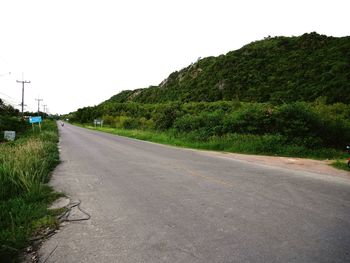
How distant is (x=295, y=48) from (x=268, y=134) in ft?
154

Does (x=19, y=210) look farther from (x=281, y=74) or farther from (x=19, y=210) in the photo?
(x=281, y=74)

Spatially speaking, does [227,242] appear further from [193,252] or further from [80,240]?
[80,240]

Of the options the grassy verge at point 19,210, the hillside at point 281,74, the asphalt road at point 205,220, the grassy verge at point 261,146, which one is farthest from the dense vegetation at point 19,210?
the hillside at point 281,74

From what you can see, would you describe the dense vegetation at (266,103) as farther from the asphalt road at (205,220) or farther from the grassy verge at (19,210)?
the grassy verge at (19,210)

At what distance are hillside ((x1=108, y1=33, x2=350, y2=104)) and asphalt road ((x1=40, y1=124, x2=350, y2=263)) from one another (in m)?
29.7

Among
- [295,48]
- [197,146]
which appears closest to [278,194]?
[197,146]

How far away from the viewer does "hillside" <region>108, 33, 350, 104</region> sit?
36.1 meters

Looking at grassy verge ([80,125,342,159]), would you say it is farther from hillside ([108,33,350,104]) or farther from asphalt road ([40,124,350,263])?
hillside ([108,33,350,104])

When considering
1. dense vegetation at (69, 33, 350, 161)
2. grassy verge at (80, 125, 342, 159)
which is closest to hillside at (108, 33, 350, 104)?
dense vegetation at (69, 33, 350, 161)

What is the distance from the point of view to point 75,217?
4.71 meters

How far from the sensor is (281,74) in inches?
1805

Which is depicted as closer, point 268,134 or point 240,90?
point 268,134

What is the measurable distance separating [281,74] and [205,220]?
47.8 m

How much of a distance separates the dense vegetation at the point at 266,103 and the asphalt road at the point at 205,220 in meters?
7.92
